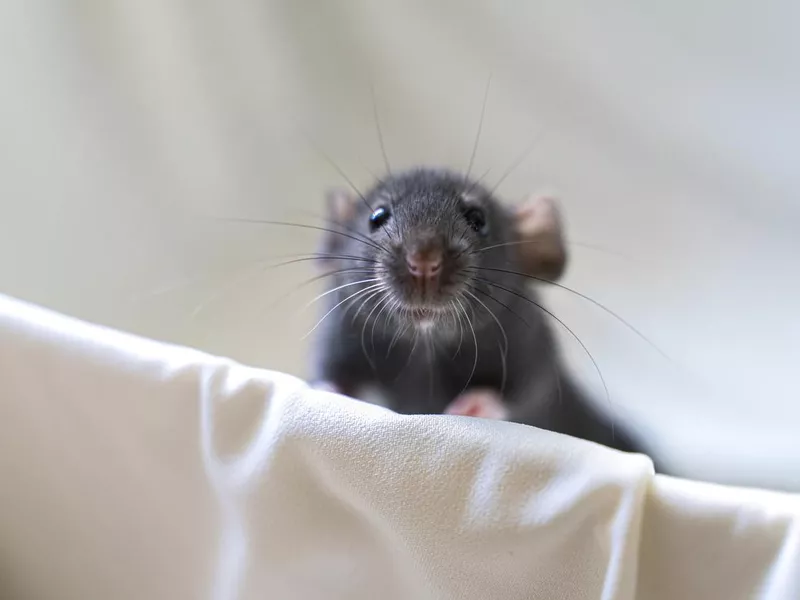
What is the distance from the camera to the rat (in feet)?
3.42

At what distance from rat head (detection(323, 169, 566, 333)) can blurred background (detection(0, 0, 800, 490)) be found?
34cm

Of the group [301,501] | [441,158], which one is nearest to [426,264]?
[301,501]

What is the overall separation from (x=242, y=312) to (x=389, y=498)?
3.31 ft

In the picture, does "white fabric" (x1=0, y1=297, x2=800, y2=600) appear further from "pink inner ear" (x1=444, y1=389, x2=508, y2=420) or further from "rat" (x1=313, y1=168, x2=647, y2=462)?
"pink inner ear" (x1=444, y1=389, x2=508, y2=420)

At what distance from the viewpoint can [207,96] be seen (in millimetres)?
1577

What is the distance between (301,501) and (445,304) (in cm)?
33

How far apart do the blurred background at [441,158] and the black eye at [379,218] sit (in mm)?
370

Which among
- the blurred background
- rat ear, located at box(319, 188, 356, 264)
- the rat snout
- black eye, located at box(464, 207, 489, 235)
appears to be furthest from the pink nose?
the blurred background

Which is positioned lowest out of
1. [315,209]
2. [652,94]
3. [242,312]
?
[242,312]

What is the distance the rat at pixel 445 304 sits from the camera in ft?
3.42

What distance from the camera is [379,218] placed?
3.84 feet

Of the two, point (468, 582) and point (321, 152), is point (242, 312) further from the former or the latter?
point (468, 582)

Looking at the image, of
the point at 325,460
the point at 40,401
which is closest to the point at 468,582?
the point at 325,460

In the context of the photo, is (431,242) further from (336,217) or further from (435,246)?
(336,217)
